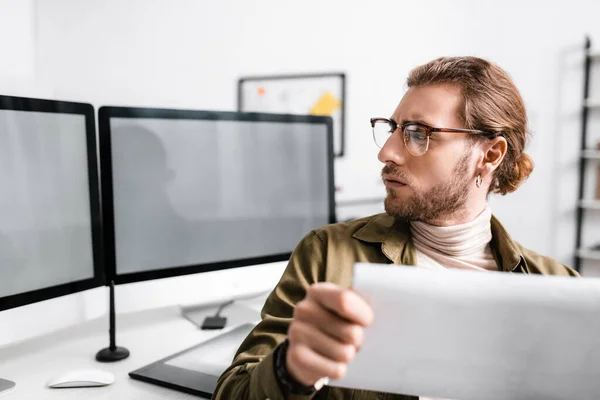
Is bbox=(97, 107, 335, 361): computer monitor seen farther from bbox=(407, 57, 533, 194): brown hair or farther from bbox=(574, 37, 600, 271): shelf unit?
bbox=(574, 37, 600, 271): shelf unit

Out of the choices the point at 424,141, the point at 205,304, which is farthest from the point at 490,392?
the point at 205,304

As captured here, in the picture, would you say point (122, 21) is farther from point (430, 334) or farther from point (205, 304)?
point (430, 334)

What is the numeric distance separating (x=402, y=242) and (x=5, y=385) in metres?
0.81

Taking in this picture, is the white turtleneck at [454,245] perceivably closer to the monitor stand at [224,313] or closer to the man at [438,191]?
the man at [438,191]

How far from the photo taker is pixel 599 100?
11.0 feet

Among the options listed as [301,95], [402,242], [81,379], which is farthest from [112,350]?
[301,95]

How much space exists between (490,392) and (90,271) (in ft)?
2.77

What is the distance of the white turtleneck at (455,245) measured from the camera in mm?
1095

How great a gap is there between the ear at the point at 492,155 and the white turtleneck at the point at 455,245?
111mm

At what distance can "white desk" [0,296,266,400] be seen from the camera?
38.1 inches

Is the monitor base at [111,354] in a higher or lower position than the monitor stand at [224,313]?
higher

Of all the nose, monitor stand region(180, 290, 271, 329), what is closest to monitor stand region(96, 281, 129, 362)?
monitor stand region(180, 290, 271, 329)

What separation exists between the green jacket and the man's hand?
13 centimetres

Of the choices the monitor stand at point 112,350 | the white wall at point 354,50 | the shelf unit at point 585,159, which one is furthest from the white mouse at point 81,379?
the shelf unit at point 585,159
